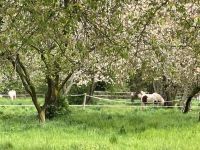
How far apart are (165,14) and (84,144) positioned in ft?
16.8

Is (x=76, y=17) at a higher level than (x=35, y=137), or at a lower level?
higher

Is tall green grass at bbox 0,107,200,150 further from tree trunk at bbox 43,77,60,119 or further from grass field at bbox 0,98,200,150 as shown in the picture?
tree trunk at bbox 43,77,60,119

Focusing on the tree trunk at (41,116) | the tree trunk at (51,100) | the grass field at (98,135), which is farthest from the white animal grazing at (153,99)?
the tree trunk at (41,116)

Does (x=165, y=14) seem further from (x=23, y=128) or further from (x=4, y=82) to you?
(x=4, y=82)

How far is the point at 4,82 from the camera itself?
36.9 metres

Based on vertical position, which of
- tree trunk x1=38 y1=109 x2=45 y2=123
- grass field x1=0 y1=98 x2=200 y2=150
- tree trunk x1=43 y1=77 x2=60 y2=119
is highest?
tree trunk x1=43 y1=77 x2=60 y2=119

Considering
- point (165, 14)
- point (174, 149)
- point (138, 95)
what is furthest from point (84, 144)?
point (138, 95)

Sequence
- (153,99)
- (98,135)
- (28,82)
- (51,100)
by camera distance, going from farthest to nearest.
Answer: (153,99), (51,100), (28,82), (98,135)

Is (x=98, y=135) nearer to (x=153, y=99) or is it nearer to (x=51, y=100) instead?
(x=51, y=100)

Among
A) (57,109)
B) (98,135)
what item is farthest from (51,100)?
(98,135)

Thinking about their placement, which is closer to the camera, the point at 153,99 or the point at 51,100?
the point at 51,100

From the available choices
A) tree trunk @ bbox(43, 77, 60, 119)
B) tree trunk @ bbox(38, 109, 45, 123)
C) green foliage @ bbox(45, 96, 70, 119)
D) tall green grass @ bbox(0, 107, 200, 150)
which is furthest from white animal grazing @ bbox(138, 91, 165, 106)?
tree trunk @ bbox(38, 109, 45, 123)

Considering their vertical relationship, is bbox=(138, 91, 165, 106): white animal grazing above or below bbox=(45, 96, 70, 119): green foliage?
above

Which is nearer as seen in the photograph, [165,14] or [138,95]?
[165,14]
